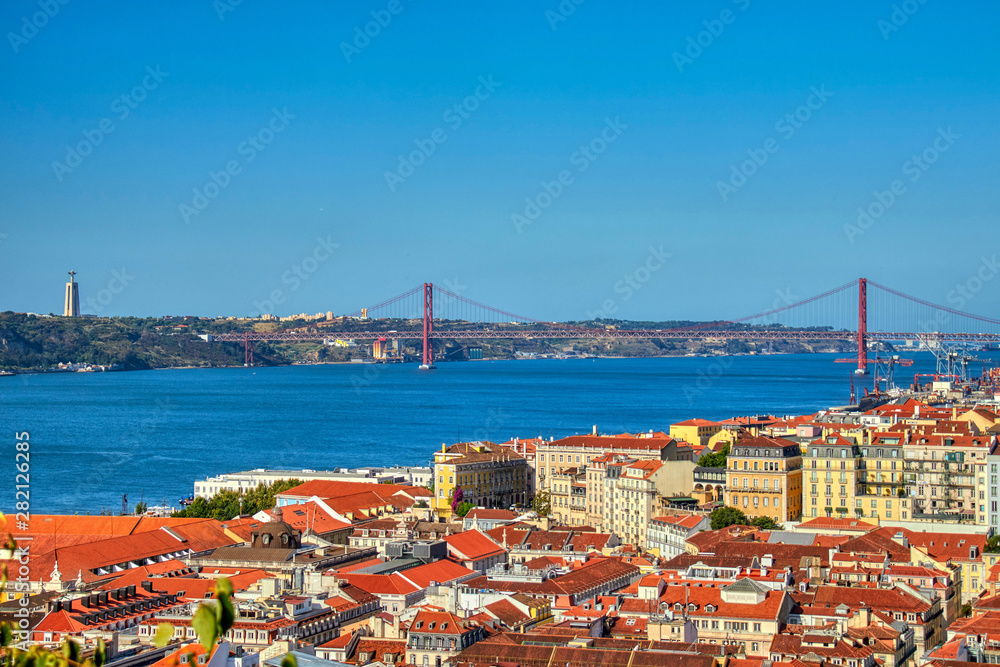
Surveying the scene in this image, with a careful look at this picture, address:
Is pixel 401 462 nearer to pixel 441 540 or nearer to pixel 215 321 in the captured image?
pixel 441 540

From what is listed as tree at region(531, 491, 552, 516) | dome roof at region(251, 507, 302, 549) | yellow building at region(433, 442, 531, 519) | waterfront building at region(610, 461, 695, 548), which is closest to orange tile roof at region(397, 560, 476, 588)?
dome roof at region(251, 507, 302, 549)

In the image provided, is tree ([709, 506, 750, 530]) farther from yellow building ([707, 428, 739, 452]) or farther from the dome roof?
the dome roof

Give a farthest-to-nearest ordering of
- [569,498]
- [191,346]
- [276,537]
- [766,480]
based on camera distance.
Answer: [191,346] < [569,498] < [766,480] < [276,537]

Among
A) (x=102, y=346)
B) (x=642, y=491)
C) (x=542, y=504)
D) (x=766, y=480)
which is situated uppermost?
→ (x=102, y=346)

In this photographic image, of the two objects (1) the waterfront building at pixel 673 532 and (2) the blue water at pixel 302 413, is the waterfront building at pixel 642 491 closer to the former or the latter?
(1) the waterfront building at pixel 673 532

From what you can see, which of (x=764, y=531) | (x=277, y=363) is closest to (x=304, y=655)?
(x=764, y=531)

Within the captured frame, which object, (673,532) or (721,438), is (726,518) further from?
(721,438)

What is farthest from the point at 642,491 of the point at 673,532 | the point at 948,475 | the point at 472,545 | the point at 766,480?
the point at 948,475
